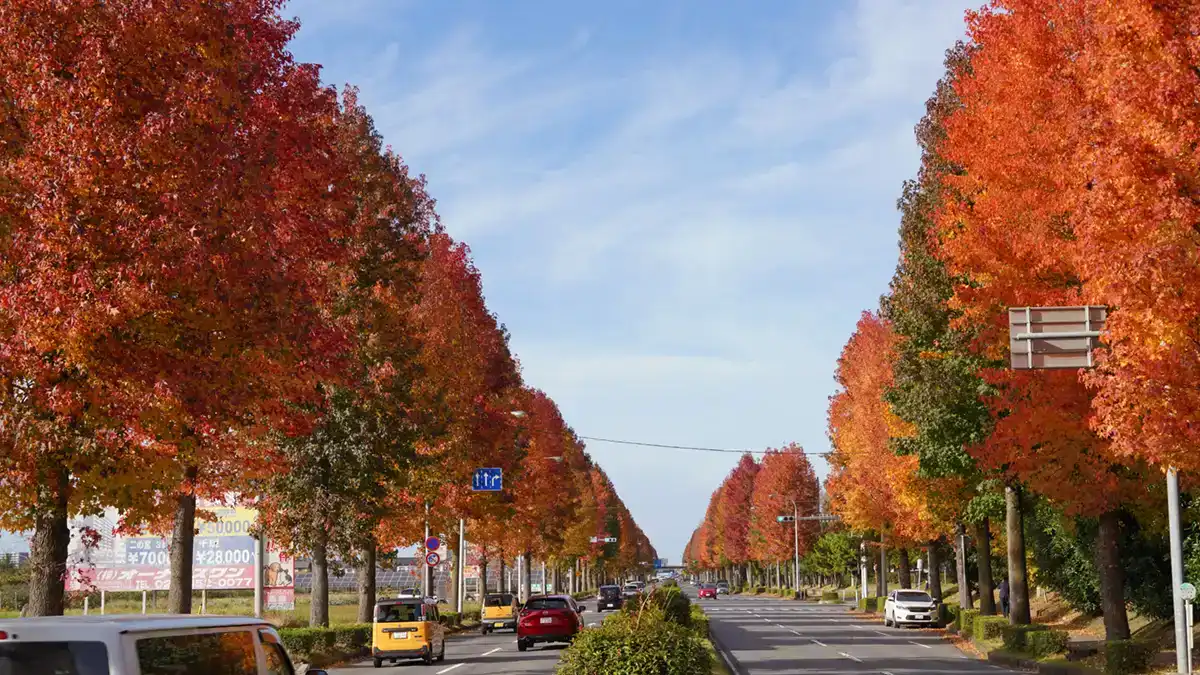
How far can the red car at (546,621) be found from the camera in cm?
3684

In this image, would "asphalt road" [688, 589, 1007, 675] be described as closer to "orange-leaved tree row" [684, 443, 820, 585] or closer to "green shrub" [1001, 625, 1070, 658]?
"green shrub" [1001, 625, 1070, 658]

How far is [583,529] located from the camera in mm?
99062

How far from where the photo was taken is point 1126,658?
2372cm

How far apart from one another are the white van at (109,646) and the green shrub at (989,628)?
99.6 ft

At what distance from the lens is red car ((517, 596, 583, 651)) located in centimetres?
3684

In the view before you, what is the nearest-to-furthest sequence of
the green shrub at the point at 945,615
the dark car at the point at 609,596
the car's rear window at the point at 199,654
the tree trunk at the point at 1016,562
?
the car's rear window at the point at 199,654, the tree trunk at the point at 1016,562, the green shrub at the point at 945,615, the dark car at the point at 609,596

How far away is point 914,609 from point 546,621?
18748 mm

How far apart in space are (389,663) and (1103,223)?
21.8 meters

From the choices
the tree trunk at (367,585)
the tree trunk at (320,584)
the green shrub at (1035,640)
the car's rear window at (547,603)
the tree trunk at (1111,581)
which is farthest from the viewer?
the tree trunk at (367,585)

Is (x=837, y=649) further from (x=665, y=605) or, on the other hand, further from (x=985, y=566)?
(x=665, y=605)

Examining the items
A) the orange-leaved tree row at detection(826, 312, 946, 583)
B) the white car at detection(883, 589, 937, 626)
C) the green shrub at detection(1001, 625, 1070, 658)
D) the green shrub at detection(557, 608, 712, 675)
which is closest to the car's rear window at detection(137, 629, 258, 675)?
the green shrub at detection(557, 608, 712, 675)

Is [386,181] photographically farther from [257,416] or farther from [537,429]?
[537,429]

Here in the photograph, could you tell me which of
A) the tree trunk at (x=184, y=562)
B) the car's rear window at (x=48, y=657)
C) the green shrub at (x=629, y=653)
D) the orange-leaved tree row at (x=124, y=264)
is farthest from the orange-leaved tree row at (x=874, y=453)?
the car's rear window at (x=48, y=657)

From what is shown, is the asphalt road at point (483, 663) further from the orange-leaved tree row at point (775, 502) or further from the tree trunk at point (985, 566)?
the orange-leaved tree row at point (775, 502)
